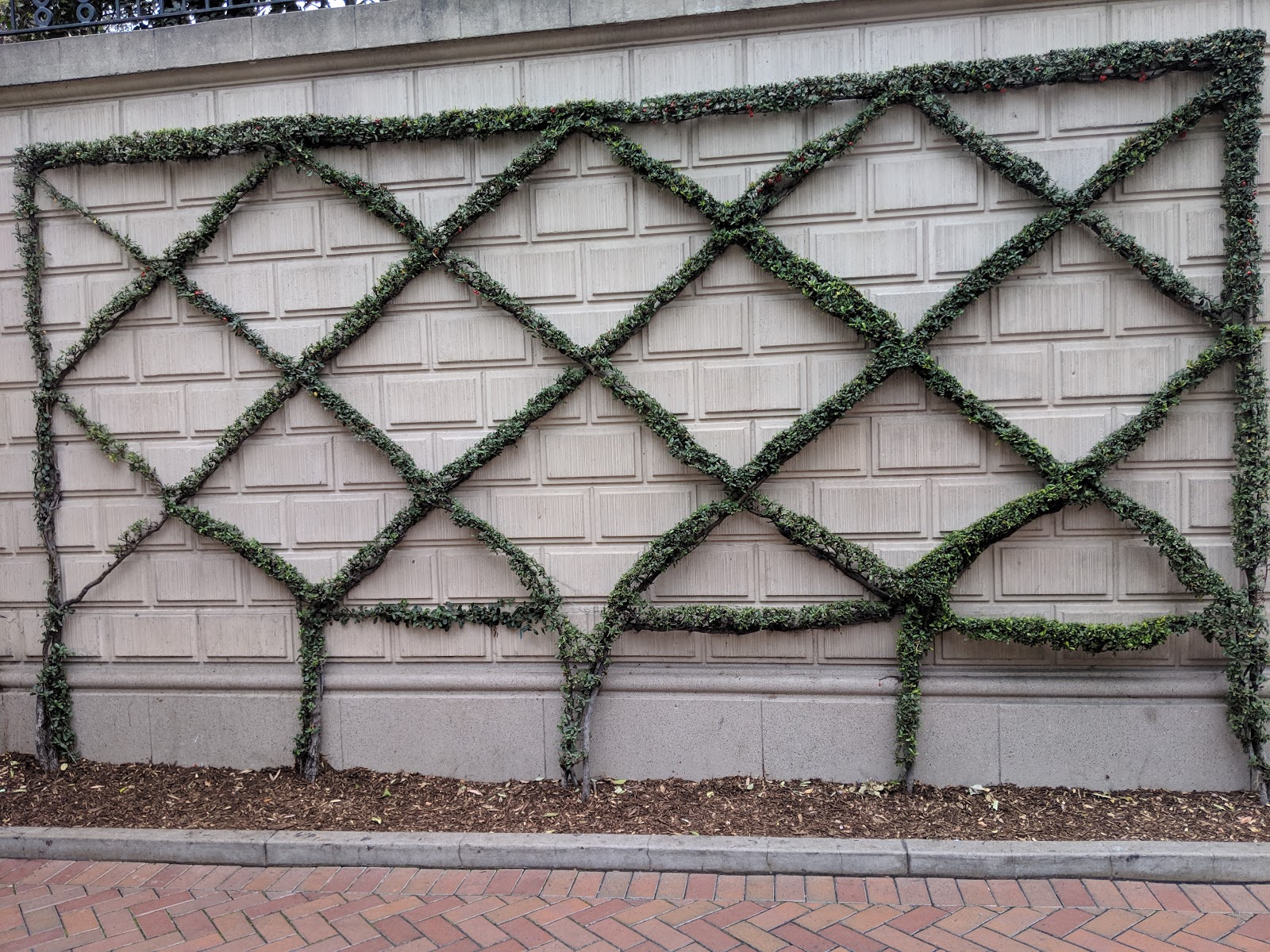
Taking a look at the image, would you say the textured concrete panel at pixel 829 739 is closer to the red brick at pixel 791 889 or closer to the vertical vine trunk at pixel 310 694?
the red brick at pixel 791 889

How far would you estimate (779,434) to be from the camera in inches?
191

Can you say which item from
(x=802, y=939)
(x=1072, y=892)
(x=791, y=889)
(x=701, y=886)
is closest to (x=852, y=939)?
(x=802, y=939)

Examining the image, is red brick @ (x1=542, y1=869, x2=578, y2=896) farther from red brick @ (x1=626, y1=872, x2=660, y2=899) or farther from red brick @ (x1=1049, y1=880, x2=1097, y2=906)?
red brick @ (x1=1049, y1=880, x2=1097, y2=906)

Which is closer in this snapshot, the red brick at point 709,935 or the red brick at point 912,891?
the red brick at point 709,935

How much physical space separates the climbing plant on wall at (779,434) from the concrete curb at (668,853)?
664 mm

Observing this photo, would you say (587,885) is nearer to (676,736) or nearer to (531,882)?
(531,882)

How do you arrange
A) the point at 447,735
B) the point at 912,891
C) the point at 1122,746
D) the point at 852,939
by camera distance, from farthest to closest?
1. the point at 447,735
2. the point at 1122,746
3. the point at 912,891
4. the point at 852,939

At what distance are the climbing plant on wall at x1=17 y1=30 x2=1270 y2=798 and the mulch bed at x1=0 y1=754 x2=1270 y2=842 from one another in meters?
0.25

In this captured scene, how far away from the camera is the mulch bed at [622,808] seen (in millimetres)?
4461

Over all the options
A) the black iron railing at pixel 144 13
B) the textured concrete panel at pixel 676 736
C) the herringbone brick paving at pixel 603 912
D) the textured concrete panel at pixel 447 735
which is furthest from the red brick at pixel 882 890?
the black iron railing at pixel 144 13

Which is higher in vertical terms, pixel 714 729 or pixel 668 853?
pixel 714 729

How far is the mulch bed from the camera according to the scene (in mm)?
4461

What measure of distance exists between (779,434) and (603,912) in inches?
99.2

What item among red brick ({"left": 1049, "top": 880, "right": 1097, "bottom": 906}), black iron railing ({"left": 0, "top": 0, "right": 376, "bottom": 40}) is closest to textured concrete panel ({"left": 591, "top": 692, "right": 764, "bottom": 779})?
red brick ({"left": 1049, "top": 880, "right": 1097, "bottom": 906})
